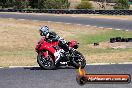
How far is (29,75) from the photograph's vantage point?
12500 mm

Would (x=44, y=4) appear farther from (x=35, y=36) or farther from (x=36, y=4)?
(x=35, y=36)

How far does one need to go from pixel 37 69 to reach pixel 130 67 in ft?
9.97

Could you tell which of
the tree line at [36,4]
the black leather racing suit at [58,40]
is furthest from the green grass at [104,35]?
the tree line at [36,4]

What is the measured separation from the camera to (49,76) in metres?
12.3

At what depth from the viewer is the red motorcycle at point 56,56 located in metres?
13.6

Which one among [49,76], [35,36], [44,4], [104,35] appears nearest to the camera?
[49,76]

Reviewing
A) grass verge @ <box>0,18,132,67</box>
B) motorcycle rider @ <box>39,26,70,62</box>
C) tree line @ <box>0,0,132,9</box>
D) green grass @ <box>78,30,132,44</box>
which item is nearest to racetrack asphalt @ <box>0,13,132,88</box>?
motorcycle rider @ <box>39,26,70,62</box>

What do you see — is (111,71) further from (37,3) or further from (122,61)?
(37,3)

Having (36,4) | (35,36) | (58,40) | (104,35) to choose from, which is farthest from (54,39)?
(36,4)

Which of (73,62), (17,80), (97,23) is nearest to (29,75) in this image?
(17,80)

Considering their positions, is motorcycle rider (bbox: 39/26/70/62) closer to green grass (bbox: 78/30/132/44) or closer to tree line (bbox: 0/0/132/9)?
green grass (bbox: 78/30/132/44)

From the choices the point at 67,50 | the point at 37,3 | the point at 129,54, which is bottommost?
the point at 37,3

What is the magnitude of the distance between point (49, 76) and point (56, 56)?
146 cm

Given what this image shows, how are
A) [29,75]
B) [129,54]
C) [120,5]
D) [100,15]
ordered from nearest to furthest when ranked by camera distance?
[29,75]
[129,54]
[100,15]
[120,5]
